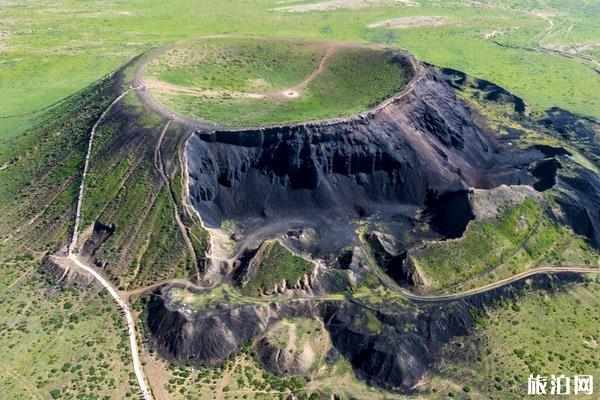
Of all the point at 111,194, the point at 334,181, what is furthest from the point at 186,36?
the point at 334,181

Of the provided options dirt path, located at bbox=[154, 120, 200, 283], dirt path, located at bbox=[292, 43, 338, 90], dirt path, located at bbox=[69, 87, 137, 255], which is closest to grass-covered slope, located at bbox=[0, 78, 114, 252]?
dirt path, located at bbox=[69, 87, 137, 255]

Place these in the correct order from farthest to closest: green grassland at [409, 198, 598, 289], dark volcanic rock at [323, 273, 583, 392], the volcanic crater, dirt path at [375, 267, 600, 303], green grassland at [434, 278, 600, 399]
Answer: green grassland at [409, 198, 598, 289]
dirt path at [375, 267, 600, 303]
the volcanic crater
green grassland at [434, 278, 600, 399]
dark volcanic rock at [323, 273, 583, 392]

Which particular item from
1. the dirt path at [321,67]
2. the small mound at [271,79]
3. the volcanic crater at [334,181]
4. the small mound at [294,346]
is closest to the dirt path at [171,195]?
the volcanic crater at [334,181]

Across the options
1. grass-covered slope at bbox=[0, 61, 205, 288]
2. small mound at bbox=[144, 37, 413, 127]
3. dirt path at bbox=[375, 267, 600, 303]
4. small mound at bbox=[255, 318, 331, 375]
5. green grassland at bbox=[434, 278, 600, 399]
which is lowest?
green grassland at bbox=[434, 278, 600, 399]

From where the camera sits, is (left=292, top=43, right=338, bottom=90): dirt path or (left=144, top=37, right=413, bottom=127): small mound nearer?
(left=144, top=37, right=413, bottom=127): small mound

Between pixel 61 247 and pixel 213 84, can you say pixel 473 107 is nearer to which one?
pixel 213 84

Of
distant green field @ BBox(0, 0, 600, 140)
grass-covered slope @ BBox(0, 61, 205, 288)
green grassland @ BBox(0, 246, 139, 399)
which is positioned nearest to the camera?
green grassland @ BBox(0, 246, 139, 399)

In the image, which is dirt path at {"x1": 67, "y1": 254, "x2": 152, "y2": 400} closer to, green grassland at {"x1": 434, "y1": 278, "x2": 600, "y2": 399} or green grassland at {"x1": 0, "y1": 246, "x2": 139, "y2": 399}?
green grassland at {"x1": 0, "y1": 246, "x2": 139, "y2": 399}
